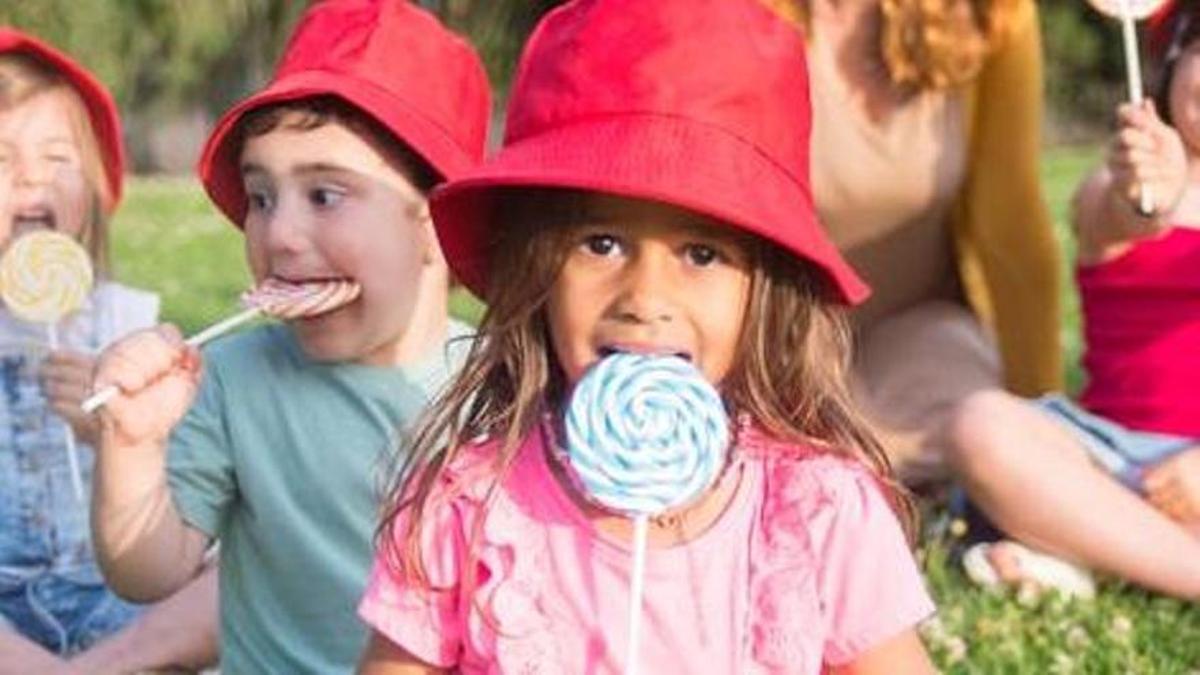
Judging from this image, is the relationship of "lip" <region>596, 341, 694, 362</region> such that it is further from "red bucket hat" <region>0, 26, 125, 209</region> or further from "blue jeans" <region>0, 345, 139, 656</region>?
"red bucket hat" <region>0, 26, 125, 209</region>

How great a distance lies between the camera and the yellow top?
16.3 feet

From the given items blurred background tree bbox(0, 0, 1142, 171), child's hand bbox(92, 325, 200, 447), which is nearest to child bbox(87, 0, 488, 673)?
child's hand bbox(92, 325, 200, 447)

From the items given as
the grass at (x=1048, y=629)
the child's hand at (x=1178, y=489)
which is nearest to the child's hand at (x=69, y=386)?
the grass at (x=1048, y=629)

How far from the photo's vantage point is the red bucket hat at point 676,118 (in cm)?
254

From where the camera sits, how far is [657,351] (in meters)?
2.58

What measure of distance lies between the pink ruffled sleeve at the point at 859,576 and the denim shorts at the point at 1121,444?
1.92 m

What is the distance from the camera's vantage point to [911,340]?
16.7ft

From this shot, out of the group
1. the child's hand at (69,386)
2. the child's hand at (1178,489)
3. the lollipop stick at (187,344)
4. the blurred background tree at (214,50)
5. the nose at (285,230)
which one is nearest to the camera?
the lollipop stick at (187,344)

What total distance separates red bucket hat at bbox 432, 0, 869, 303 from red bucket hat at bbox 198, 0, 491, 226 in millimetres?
790

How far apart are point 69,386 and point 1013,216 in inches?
74.6

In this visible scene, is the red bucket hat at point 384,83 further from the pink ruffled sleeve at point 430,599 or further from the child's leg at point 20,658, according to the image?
the pink ruffled sleeve at point 430,599

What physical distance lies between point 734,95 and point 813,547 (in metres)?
0.43

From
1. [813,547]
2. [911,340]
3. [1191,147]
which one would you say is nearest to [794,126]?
[813,547]

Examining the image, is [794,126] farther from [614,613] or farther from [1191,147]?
[1191,147]
